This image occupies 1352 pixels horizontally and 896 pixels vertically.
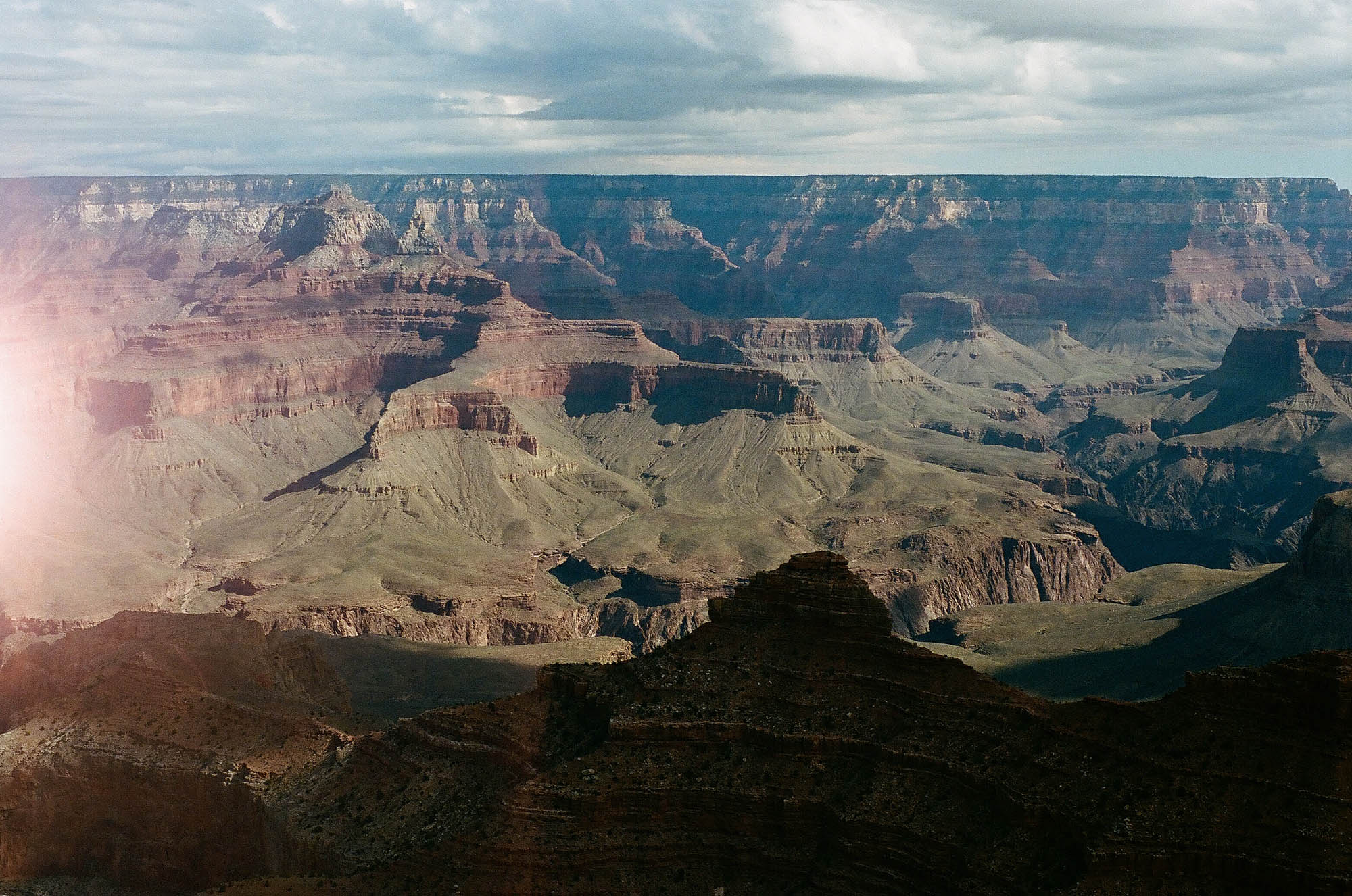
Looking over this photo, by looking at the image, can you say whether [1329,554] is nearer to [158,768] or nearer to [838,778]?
[838,778]

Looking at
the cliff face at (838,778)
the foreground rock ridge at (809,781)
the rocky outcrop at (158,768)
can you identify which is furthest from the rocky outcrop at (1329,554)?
the rocky outcrop at (158,768)

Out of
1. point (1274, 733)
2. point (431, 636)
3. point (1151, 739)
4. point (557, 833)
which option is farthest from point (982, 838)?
point (431, 636)

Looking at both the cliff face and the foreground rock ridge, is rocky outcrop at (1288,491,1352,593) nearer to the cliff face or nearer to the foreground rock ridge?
the foreground rock ridge

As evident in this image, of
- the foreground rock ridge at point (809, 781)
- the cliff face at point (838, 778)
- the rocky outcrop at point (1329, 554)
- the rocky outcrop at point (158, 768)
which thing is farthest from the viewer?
the rocky outcrop at point (1329, 554)

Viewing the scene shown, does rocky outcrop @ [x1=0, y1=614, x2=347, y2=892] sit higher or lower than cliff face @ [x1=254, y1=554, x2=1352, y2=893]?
lower

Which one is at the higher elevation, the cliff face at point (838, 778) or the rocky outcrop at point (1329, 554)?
the cliff face at point (838, 778)

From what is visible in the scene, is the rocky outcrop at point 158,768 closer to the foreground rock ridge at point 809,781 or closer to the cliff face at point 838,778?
the foreground rock ridge at point 809,781

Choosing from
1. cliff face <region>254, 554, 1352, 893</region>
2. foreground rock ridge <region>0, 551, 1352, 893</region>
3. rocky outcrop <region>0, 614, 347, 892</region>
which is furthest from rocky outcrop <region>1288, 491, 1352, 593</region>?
rocky outcrop <region>0, 614, 347, 892</region>

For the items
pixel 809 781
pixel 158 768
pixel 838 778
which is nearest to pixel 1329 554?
pixel 838 778

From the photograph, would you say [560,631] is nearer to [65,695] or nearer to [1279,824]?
[65,695]
